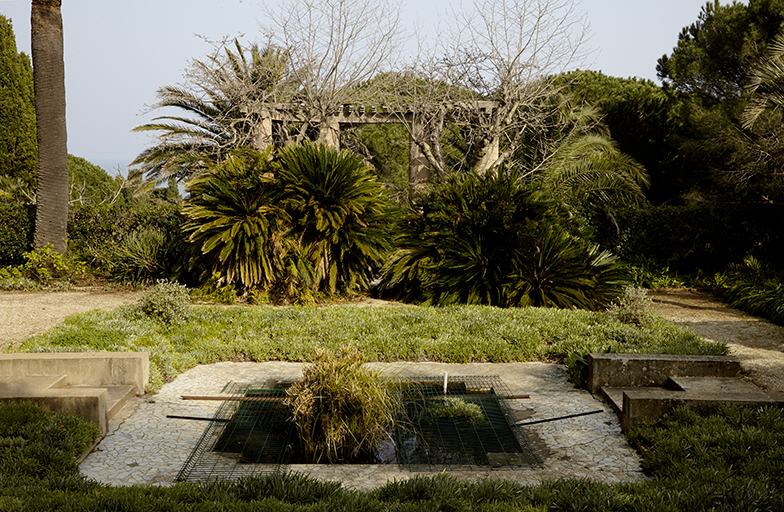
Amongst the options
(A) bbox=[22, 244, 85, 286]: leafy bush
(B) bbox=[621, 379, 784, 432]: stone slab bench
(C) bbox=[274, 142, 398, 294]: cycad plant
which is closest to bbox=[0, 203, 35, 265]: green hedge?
(A) bbox=[22, 244, 85, 286]: leafy bush

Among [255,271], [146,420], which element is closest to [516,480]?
[146,420]

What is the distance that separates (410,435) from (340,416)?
563 millimetres

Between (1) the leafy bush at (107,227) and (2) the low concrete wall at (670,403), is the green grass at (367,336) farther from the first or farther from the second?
(1) the leafy bush at (107,227)


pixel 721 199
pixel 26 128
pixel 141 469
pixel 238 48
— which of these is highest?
pixel 238 48

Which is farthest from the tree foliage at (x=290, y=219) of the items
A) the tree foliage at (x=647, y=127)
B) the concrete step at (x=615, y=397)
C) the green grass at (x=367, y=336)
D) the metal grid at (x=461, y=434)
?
the tree foliage at (x=647, y=127)

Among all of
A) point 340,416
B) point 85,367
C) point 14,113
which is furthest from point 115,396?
point 14,113

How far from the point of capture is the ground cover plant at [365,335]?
19.0 feet

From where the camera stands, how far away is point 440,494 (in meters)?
3.01

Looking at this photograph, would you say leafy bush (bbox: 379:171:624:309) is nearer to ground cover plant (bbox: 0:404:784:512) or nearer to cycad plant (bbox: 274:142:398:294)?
cycad plant (bbox: 274:142:398:294)

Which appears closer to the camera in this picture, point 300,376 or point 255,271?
point 300,376

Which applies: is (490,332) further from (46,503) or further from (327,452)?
(46,503)

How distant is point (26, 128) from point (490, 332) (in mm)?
17107

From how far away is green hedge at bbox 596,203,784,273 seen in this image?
37.3ft

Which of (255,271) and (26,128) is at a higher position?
(26,128)
